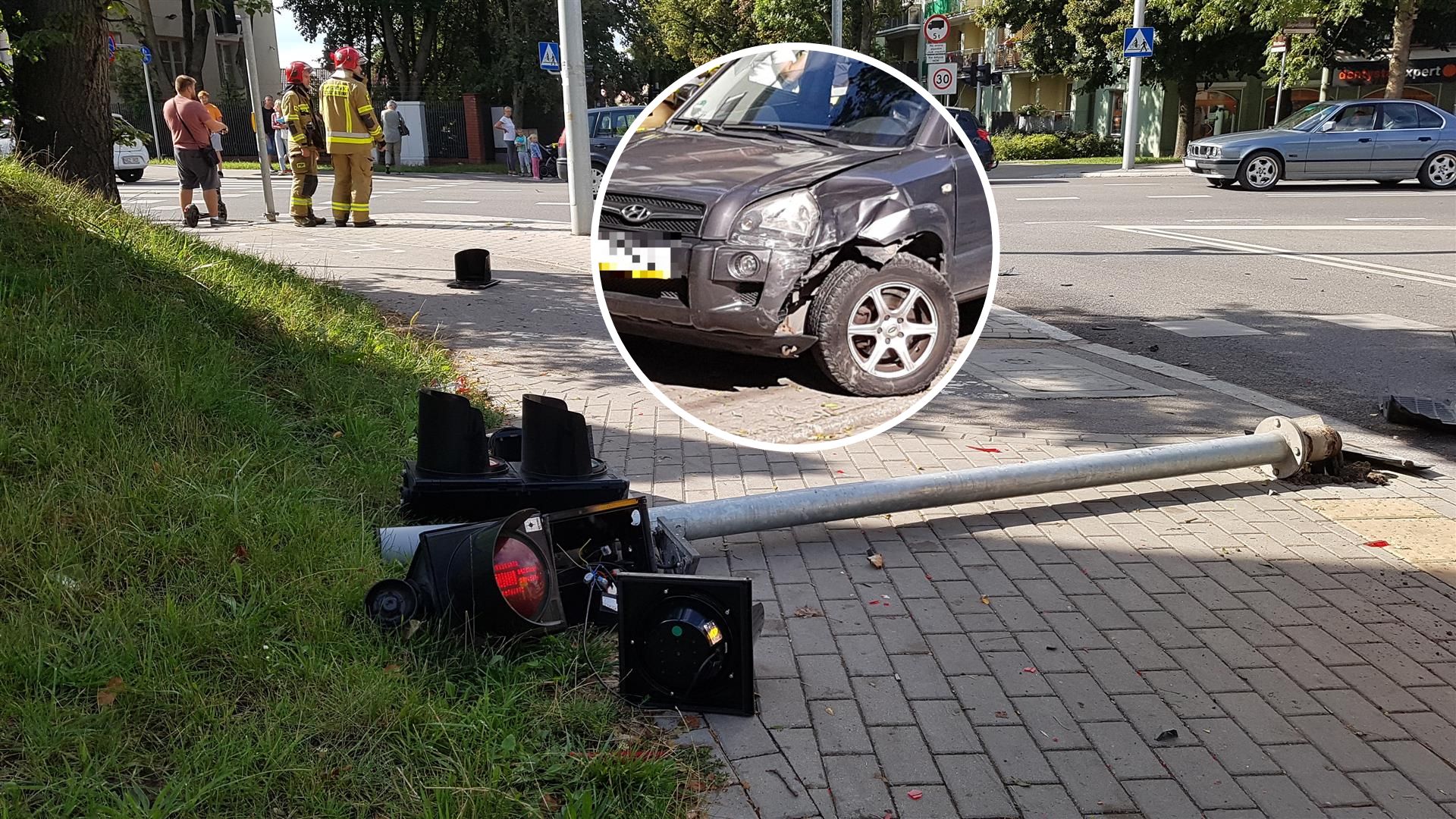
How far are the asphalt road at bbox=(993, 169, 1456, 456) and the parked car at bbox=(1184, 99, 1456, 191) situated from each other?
1.07m

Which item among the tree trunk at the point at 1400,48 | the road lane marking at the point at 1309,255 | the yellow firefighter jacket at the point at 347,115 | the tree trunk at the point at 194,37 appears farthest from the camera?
the tree trunk at the point at 194,37

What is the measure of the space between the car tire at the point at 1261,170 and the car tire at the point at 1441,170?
102 inches

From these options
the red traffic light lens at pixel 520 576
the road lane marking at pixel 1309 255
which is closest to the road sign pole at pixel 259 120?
the road lane marking at pixel 1309 255

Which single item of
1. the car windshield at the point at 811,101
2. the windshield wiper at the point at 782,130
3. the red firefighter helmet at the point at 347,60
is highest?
the red firefighter helmet at the point at 347,60

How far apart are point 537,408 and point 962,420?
11.0 ft

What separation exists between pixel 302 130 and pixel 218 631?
12478mm

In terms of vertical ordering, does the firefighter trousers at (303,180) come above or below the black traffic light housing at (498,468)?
above

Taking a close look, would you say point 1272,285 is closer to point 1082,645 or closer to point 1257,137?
point 1082,645

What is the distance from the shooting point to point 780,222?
1.23 meters

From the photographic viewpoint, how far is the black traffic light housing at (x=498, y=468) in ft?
12.6

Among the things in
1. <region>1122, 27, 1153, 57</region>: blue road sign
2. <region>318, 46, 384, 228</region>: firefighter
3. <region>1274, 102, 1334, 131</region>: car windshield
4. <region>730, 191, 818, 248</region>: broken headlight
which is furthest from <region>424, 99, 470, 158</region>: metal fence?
<region>730, 191, 818, 248</region>: broken headlight

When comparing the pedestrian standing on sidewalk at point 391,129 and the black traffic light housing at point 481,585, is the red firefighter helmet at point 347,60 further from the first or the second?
the pedestrian standing on sidewalk at point 391,129

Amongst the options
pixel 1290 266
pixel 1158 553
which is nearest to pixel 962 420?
pixel 1158 553

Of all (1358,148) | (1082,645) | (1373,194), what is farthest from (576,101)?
(1358,148)
